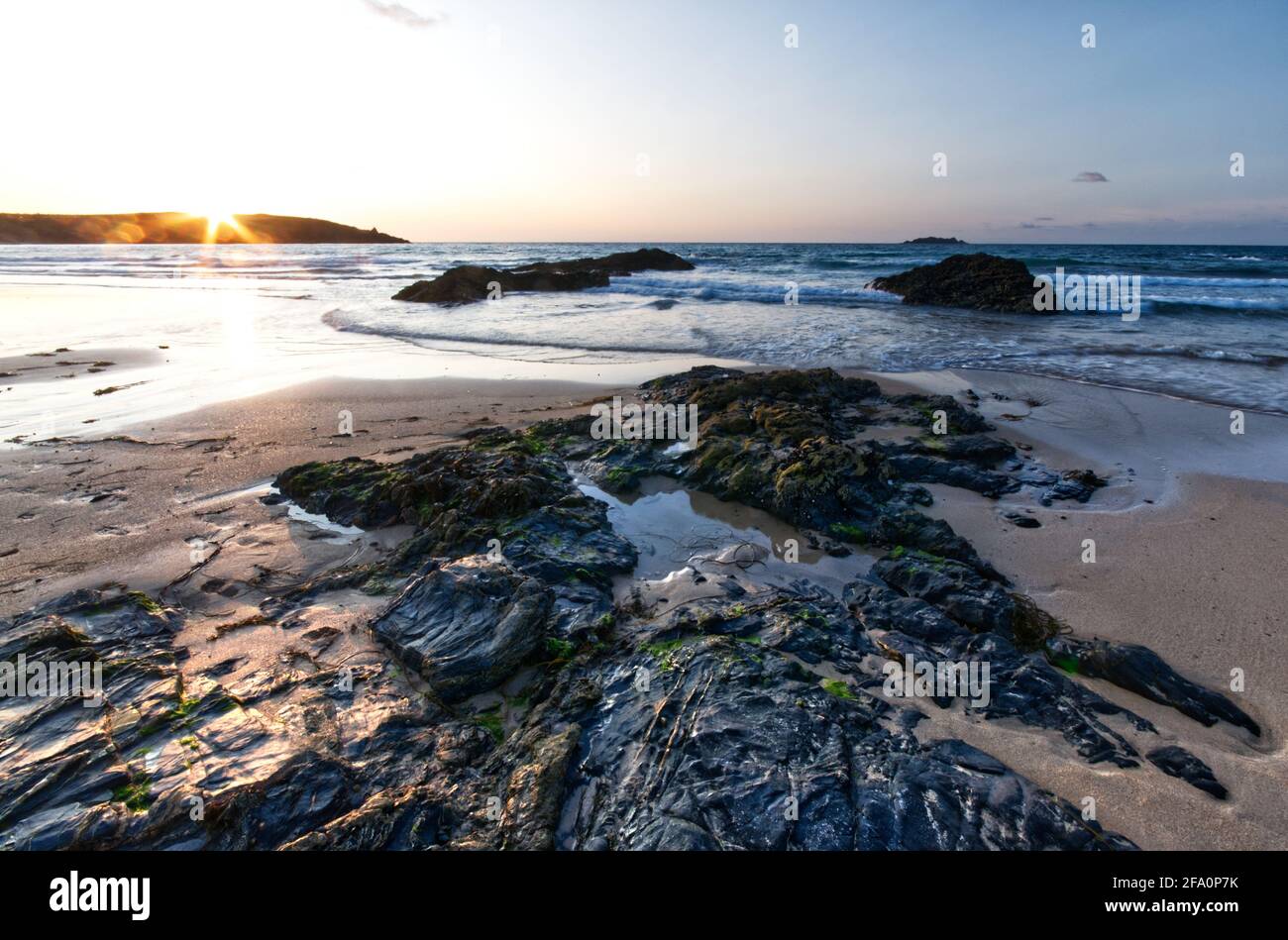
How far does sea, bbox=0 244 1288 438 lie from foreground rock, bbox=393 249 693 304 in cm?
169

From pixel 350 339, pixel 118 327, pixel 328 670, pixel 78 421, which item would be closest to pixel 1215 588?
pixel 328 670

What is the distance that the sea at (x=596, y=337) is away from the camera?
12562 mm

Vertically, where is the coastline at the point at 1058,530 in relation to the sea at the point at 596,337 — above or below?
below

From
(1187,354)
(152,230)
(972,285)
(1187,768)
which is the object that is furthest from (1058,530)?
(152,230)

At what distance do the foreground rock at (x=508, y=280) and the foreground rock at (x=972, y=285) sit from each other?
18.7 metres

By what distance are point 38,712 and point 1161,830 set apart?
22.4ft

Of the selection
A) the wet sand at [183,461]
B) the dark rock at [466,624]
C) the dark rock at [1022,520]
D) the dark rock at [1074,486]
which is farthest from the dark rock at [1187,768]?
the wet sand at [183,461]

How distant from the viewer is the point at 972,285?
2736 centimetres

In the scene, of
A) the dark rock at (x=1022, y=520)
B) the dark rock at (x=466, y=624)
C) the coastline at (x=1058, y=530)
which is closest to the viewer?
the coastline at (x=1058, y=530)

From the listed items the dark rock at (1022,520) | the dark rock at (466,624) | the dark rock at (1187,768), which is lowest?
the dark rock at (1187,768)

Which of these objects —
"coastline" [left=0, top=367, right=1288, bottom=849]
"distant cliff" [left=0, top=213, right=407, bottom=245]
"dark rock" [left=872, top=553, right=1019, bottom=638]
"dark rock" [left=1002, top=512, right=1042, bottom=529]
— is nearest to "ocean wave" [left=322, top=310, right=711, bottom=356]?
"coastline" [left=0, top=367, right=1288, bottom=849]

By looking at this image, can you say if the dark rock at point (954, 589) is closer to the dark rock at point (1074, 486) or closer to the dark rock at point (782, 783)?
the dark rock at point (782, 783)

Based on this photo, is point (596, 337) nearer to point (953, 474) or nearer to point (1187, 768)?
point (953, 474)

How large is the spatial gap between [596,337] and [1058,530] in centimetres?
1525
